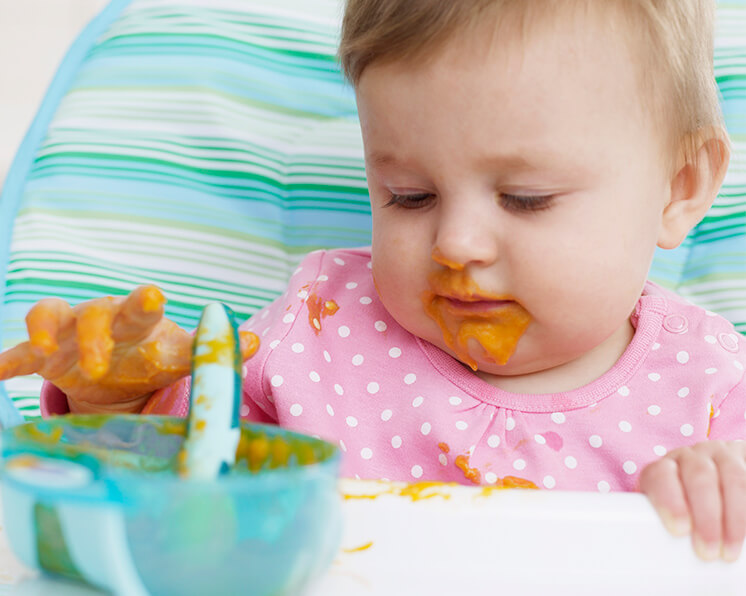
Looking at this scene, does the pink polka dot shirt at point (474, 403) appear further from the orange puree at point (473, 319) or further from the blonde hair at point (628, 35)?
the blonde hair at point (628, 35)

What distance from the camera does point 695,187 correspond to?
2.59 feet

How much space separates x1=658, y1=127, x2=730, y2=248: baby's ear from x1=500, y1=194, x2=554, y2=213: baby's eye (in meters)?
0.17

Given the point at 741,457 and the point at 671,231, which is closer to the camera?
the point at 741,457

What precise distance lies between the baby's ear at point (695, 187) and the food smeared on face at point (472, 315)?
0.18 meters

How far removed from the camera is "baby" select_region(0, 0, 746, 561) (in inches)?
24.3

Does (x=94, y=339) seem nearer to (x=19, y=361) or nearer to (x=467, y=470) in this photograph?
(x=19, y=361)

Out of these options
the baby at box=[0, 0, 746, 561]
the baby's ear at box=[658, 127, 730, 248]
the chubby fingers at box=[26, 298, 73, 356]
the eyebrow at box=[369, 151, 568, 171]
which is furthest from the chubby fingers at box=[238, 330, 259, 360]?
the baby's ear at box=[658, 127, 730, 248]

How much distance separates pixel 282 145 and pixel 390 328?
30cm

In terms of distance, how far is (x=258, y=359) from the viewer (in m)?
0.79

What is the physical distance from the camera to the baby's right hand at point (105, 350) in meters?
0.51

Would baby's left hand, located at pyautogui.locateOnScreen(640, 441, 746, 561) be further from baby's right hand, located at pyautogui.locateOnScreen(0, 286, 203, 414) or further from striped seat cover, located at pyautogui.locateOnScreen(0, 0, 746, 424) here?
striped seat cover, located at pyautogui.locateOnScreen(0, 0, 746, 424)

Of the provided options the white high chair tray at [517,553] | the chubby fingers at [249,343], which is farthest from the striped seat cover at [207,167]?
the white high chair tray at [517,553]

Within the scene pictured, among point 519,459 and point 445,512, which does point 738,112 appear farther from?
point 445,512

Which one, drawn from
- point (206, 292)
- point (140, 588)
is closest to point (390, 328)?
point (206, 292)
